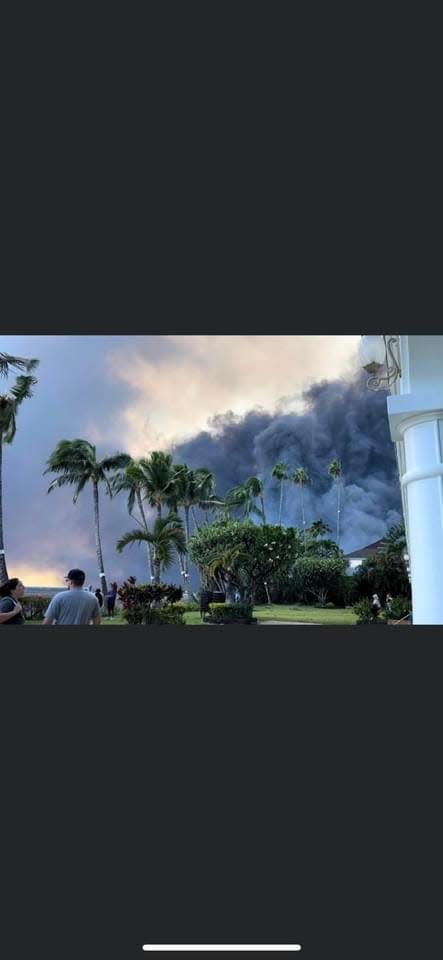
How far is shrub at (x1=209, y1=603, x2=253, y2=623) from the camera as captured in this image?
2319 cm

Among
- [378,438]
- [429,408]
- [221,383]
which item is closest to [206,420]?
[221,383]

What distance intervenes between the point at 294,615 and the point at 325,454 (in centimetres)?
3327

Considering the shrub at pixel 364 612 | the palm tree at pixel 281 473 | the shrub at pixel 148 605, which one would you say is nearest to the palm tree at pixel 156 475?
the shrub at pixel 148 605

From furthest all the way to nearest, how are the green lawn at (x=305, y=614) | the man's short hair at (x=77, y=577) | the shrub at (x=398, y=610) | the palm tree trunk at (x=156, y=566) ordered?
the palm tree trunk at (x=156, y=566), the green lawn at (x=305, y=614), the shrub at (x=398, y=610), the man's short hair at (x=77, y=577)

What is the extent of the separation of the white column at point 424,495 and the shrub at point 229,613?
17.7 meters

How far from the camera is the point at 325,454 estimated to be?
190 ft

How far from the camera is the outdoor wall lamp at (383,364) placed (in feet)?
22.1

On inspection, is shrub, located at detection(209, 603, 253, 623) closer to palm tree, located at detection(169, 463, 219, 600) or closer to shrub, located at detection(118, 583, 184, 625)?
shrub, located at detection(118, 583, 184, 625)

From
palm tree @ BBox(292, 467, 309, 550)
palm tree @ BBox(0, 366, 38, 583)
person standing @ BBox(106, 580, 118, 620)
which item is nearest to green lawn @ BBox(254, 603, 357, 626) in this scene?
person standing @ BBox(106, 580, 118, 620)

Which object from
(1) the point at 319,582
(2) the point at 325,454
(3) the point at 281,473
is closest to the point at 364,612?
(1) the point at 319,582

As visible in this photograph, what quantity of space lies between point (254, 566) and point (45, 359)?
22.4 meters

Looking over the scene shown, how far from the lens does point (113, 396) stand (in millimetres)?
44781

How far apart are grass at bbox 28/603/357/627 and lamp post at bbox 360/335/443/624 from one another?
1804cm
